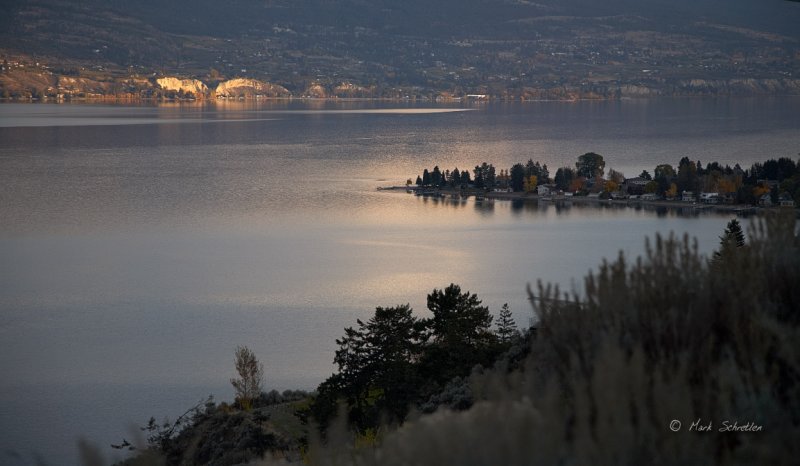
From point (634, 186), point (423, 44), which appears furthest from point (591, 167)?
point (423, 44)

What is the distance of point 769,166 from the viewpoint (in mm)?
23938

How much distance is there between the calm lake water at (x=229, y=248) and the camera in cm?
973

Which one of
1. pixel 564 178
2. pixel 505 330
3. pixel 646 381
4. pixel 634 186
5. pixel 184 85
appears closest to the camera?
pixel 646 381

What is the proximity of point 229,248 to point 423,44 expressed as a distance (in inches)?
2892

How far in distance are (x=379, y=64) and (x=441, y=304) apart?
77303mm

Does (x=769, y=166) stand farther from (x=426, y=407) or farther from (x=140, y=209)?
(x=426, y=407)

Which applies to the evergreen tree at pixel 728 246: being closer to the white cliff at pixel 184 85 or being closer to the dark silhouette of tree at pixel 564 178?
the dark silhouette of tree at pixel 564 178

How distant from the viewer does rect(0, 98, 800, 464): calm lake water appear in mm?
9727

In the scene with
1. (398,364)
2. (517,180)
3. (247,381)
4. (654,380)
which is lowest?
(247,381)

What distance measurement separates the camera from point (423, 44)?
88.2 m

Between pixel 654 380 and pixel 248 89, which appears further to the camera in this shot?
pixel 248 89

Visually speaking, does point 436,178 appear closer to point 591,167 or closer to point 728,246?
point 591,167

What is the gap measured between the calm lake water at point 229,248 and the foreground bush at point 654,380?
102 centimetres

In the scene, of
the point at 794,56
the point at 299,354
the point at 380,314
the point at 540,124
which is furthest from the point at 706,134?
the point at 794,56
